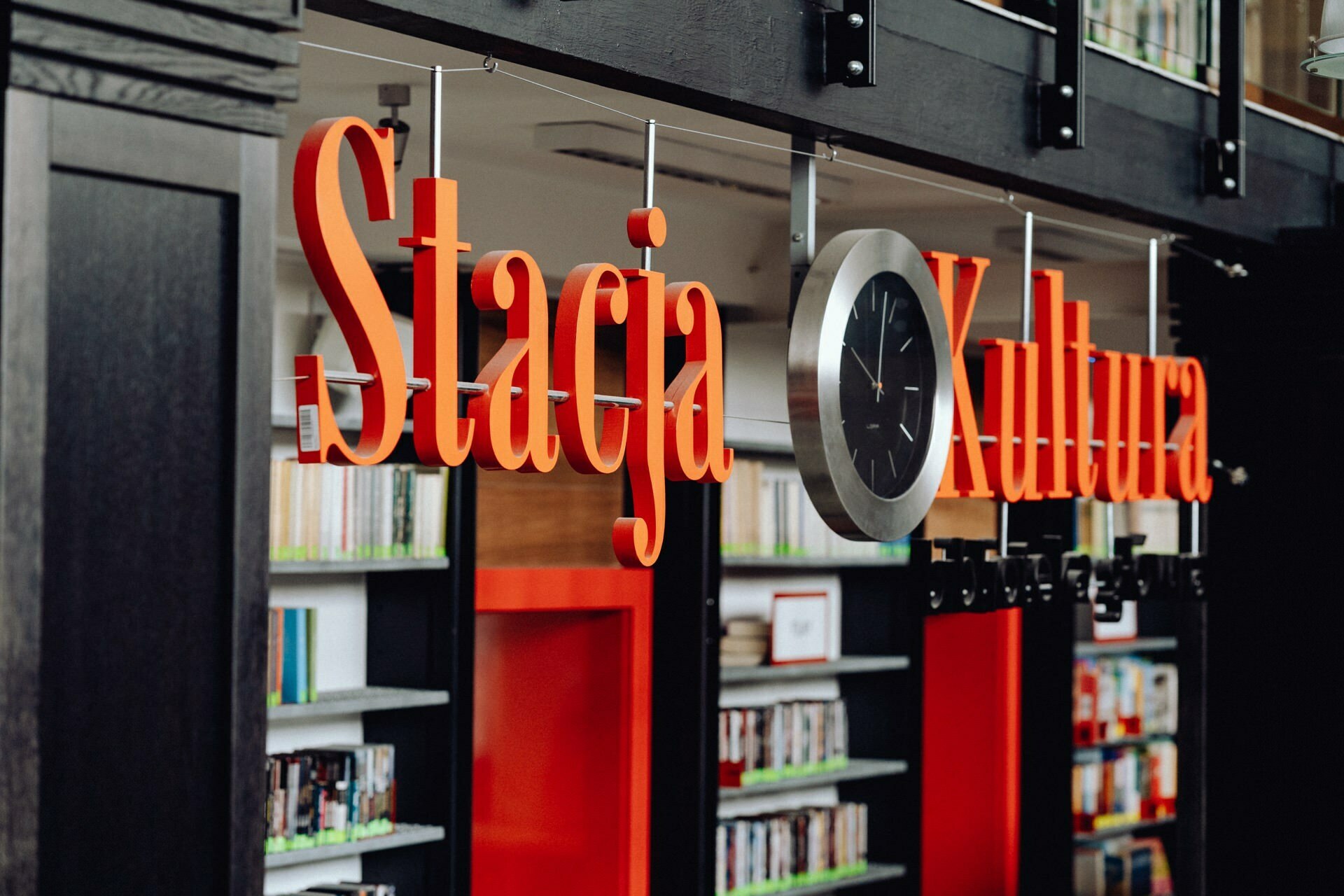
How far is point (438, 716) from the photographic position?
4496mm

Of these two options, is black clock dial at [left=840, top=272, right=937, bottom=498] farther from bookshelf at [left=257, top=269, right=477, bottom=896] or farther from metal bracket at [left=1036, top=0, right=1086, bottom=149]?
bookshelf at [left=257, top=269, right=477, bottom=896]

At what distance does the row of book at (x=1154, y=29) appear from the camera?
13.4ft

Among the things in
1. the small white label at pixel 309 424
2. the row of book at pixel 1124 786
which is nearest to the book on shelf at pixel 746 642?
the row of book at pixel 1124 786

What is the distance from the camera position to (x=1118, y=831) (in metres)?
7.34

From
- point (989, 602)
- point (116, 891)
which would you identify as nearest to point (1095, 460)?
point (989, 602)

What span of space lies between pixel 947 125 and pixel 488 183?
1529 millimetres

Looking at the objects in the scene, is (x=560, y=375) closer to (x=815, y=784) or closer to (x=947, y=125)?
(x=947, y=125)

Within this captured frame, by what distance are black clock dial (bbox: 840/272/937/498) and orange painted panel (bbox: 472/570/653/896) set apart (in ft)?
5.24

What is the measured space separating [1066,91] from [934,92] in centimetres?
42

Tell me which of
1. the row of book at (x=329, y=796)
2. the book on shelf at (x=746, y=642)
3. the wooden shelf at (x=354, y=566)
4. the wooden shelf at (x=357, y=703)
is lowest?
the row of book at (x=329, y=796)

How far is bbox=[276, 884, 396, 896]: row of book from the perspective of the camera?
4.36 m

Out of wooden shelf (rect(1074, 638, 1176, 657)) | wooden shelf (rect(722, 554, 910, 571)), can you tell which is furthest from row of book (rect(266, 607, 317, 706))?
→ wooden shelf (rect(1074, 638, 1176, 657))

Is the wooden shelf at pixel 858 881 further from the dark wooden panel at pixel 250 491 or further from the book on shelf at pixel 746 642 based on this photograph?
the dark wooden panel at pixel 250 491

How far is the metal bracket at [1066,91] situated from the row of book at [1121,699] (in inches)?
145
